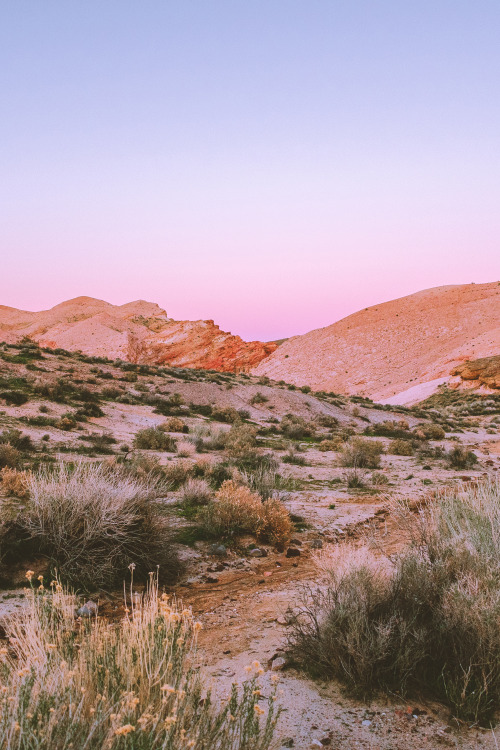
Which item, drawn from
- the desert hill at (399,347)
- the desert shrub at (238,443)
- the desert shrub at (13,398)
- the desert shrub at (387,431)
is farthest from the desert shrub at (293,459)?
the desert hill at (399,347)

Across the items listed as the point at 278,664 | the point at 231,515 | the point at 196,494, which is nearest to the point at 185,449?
the point at 196,494

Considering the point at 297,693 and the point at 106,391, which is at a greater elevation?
the point at 106,391

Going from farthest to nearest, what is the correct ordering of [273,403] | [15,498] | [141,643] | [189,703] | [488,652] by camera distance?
[273,403] → [15,498] → [488,652] → [141,643] → [189,703]

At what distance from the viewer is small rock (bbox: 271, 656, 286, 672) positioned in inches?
142

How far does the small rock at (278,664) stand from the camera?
3615 millimetres

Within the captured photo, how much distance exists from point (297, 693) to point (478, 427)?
995 inches

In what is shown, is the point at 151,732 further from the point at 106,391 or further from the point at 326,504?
the point at 106,391

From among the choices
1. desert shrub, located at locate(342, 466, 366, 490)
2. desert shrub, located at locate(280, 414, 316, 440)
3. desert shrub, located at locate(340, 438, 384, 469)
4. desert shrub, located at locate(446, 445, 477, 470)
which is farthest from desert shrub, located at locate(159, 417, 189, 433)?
desert shrub, located at locate(446, 445, 477, 470)

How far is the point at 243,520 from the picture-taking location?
7.07 m

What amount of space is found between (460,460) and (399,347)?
5605 centimetres

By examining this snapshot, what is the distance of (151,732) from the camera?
1880 mm

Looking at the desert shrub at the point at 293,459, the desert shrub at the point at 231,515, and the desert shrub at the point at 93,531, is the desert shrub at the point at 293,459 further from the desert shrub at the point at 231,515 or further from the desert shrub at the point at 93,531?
the desert shrub at the point at 93,531

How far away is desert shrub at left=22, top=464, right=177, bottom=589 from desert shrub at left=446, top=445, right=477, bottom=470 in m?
10.4

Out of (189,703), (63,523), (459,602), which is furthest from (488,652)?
(63,523)
